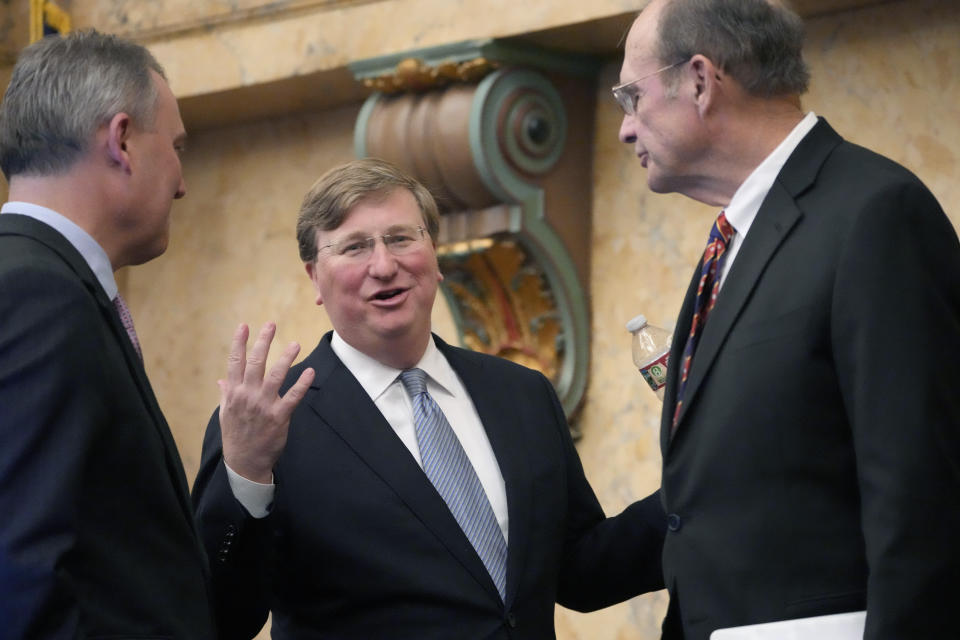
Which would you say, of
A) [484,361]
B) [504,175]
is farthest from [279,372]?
[504,175]

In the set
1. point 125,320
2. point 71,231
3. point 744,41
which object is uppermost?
point 744,41

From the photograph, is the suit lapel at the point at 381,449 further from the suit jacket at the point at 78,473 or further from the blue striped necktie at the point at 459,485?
the suit jacket at the point at 78,473

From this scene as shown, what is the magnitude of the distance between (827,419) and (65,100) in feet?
4.02

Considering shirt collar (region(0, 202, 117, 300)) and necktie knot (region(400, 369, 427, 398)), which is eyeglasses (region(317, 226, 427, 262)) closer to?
necktie knot (region(400, 369, 427, 398))

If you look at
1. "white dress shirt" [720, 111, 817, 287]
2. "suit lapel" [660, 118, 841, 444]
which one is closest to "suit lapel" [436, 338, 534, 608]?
"suit lapel" [660, 118, 841, 444]

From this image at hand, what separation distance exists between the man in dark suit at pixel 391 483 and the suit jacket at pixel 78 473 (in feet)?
1.25

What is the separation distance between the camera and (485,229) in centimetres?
397

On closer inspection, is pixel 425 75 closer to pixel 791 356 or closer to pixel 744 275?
pixel 744 275

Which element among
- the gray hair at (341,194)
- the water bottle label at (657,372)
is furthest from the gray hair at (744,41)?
the gray hair at (341,194)

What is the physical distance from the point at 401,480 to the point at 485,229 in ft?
4.52

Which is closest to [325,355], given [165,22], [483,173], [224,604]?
[224,604]

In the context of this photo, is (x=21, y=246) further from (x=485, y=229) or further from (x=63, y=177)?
(x=485, y=229)

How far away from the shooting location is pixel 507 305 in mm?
4109

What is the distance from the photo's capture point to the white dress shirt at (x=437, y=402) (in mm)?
2799
